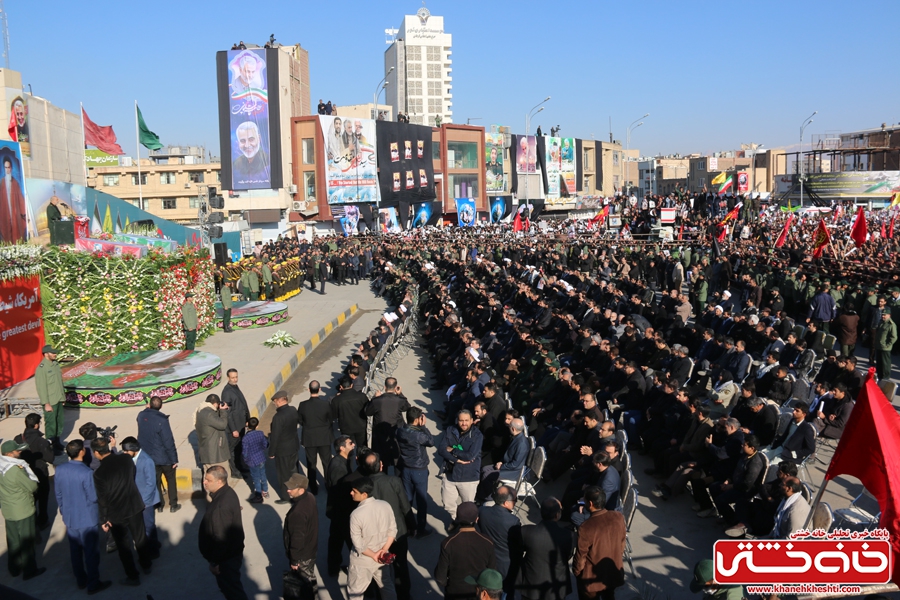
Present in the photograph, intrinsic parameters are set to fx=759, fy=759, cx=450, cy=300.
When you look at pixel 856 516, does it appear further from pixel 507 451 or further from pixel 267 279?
pixel 267 279

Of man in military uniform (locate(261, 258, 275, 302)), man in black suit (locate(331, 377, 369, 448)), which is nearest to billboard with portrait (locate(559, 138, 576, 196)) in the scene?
man in military uniform (locate(261, 258, 275, 302))

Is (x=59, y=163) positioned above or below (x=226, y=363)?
above

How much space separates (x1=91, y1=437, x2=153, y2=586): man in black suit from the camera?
7.21 metres

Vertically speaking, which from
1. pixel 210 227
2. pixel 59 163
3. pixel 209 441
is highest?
pixel 59 163

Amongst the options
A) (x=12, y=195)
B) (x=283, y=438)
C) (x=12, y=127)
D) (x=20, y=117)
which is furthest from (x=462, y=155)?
(x=283, y=438)

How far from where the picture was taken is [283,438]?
919cm

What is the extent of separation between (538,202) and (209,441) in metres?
64.7

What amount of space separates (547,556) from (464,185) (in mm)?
Result: 61511

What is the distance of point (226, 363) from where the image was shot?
16812 millimetres

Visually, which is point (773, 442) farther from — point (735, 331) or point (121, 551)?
point (121, 551)

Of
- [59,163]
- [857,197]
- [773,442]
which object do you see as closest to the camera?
[773,442]

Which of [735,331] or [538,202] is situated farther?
[538,202]

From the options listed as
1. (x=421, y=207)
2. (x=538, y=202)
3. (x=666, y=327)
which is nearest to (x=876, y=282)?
(x=666, y=327)

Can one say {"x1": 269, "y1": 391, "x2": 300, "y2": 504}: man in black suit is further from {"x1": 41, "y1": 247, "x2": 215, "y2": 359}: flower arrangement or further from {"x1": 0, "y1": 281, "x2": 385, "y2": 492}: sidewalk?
{"x1": 41, "y1": 247, "x2": 215, "y2": 359}: flower arrangement
